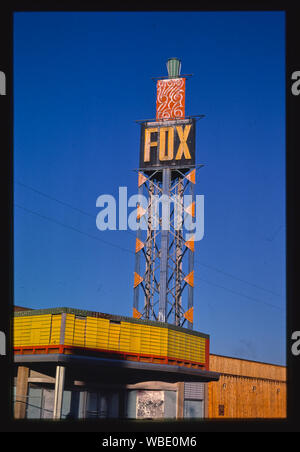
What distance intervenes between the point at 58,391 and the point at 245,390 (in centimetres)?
3139

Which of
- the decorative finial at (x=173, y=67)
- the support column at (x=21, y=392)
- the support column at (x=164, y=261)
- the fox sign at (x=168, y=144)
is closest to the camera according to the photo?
the support column at (x=21, y=392)

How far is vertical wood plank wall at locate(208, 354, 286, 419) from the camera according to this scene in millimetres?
48094

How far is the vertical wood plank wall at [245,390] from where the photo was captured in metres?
48.1

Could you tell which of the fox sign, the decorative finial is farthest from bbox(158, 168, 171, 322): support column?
the decorative finial

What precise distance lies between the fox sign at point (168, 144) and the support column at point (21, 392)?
1040 inches

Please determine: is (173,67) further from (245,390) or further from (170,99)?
(245,390)

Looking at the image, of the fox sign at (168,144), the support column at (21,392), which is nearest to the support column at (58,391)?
the support column at (21,392)

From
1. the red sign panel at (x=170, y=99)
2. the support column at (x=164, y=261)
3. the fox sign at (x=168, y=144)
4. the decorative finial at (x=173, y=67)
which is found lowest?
the support column at (x=164, y=261)

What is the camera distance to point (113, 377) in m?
32.6

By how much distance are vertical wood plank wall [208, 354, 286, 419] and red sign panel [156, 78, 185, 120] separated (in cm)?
2412

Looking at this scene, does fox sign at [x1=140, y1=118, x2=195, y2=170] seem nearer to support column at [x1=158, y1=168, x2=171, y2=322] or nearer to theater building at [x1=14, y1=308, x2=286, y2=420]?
support column at [x1=158, y1=168, x2=171, y2=322]

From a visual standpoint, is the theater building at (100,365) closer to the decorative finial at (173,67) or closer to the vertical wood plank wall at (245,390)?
the vertical wood plank wall at (245,390)
